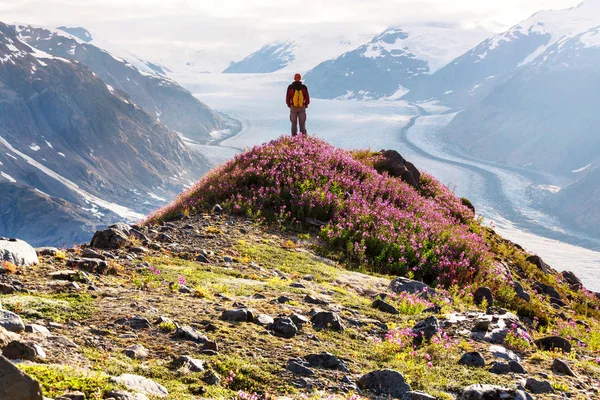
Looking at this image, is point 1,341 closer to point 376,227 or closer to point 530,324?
point 530,324

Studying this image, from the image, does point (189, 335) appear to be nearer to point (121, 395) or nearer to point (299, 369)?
point (299, 369)

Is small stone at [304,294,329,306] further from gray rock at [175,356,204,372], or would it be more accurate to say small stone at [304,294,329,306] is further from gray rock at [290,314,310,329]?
gray rock at [175,356,204,372]

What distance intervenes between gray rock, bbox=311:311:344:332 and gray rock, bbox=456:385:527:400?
94.2 inches

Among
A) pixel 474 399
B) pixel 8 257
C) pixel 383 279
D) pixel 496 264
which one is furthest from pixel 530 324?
pixel 8 257

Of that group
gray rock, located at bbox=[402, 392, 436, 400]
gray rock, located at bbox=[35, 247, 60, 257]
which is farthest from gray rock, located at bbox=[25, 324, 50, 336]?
gray rock, located at bbox=[35, 247, 60, 257]

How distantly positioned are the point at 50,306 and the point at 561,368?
5.75 metres

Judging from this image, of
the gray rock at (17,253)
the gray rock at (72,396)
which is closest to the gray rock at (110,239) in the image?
the gray rock at (17,253)

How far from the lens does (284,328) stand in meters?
6.60

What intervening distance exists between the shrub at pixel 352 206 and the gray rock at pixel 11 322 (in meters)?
9.01

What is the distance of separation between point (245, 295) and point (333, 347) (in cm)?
246

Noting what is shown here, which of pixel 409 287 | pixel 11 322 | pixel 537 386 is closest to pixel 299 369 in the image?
pixel 537 386

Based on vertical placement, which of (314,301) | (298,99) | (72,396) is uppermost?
(298,99)

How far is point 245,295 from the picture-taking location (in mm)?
8547

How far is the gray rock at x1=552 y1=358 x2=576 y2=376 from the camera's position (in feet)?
20.9
